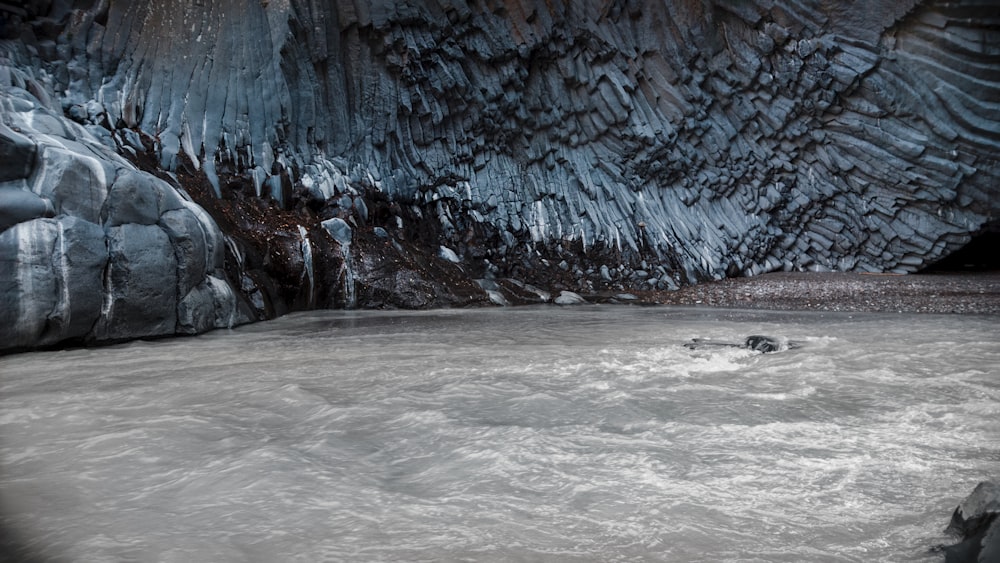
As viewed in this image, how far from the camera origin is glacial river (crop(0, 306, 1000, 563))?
2.04 metres

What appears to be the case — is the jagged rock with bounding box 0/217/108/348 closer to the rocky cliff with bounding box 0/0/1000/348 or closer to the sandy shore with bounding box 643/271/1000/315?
the rocky cliff with bounding box 0/0/1000/348

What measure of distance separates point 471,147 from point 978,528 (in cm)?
1244

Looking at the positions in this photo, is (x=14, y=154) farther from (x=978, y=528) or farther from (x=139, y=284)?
(x=978, y=528)

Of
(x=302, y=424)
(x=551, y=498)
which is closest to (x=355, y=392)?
(x=302, y=424)

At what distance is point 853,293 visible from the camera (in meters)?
11.5

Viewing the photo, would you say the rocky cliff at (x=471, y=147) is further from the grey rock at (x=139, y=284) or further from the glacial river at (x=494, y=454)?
the glacial river at (x=494, y=454)

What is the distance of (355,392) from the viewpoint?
4094 millimetres

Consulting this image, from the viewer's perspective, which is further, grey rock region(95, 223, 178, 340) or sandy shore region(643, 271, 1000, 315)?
sandy shore region(643, 271, 1000, 315)

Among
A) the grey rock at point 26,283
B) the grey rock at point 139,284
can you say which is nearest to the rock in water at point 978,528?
the grey rock at point 26,283

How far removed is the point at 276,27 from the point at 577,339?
8217mm

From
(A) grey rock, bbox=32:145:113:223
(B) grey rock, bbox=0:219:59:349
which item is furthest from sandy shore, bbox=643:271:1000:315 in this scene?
(B) grey rock, bbox=0:219:59:349

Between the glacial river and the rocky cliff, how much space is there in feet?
7.68

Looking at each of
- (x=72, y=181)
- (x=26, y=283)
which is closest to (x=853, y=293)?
(x=72, y=181)

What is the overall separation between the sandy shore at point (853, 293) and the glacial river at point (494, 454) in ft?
16.9
